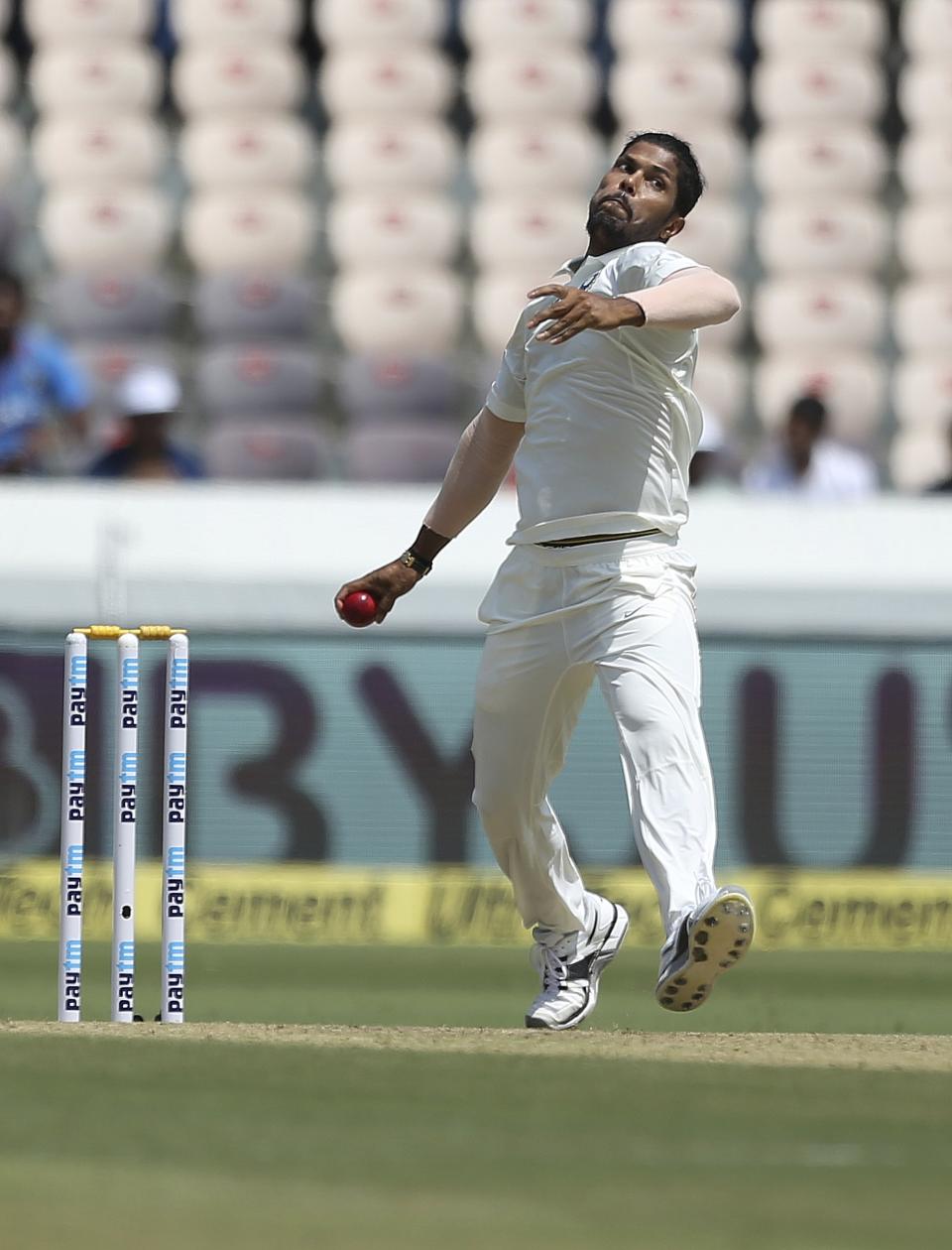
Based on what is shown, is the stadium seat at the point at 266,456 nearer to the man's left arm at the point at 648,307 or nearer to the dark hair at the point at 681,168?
the dark hair at the point at 681,168

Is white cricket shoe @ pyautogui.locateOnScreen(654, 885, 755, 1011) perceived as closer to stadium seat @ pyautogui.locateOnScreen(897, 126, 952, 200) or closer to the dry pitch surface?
the dry pitch surface

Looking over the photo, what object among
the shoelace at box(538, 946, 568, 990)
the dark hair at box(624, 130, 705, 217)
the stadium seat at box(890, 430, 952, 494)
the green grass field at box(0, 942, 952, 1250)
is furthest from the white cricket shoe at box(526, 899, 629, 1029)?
the stadium seat at box(890, 430, 952, 494)

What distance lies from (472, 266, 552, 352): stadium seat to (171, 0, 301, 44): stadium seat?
2.12 metres

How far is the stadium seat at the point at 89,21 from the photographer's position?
A: 14.2 metres

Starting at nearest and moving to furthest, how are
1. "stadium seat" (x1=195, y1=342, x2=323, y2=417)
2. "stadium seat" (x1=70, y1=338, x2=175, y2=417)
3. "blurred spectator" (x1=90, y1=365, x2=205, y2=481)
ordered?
1. "blurred spectator" (x1=90, y1=365, x2=205, y2=481)
2. "stadium seat" (x1=70, y1=338, x2=175, y2=417)
3. "stadium seat" (x1=195, y1=342, x2=323, y2=417)

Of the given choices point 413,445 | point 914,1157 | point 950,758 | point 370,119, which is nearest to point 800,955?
point 950,758

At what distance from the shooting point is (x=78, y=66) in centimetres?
1404

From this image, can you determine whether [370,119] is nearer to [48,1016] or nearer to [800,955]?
[800,955]

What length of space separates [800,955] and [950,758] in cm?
90

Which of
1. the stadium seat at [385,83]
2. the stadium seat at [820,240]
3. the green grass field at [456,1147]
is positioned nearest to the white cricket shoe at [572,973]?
the green grass field at [456,1147]

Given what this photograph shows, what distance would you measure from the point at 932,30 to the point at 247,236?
4.20 m

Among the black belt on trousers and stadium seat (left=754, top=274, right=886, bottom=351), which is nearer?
the black belt on trousers

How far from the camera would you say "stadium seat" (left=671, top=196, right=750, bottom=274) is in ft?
44.2

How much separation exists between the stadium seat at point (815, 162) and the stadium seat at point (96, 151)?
3401 millimetres
